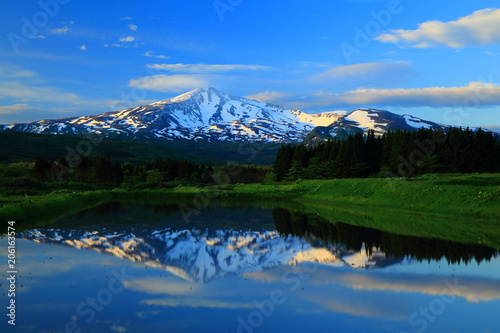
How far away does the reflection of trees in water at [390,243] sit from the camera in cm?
2389

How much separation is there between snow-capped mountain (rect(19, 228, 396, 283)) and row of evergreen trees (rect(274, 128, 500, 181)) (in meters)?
52.4

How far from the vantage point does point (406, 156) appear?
3233 inches

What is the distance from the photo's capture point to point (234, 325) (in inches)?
519

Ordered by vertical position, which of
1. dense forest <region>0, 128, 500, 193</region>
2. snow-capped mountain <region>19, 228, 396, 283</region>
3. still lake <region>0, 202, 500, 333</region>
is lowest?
snow-capped mountain <region>19, 228, 396, 283</region>

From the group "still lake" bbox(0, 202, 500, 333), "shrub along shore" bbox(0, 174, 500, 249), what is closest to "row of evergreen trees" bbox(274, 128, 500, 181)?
"shrub along shore" bbox(0, 174, 500, 249)

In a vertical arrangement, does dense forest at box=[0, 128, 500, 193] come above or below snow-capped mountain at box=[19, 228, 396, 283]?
above

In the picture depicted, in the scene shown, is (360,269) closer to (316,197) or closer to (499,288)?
(499,288)

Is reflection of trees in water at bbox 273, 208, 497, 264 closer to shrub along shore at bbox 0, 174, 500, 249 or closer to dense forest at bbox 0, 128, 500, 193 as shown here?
shrub along shore at bbox 0, 174, 500, 249

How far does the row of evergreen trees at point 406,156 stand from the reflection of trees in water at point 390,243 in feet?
149

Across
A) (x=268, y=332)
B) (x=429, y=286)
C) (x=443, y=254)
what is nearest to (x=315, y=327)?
(x=268, y=332)

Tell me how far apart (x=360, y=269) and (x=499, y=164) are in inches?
2672

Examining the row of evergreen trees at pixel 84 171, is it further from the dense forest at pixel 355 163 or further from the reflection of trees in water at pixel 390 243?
the reflection of trees in water at pixel 390 243

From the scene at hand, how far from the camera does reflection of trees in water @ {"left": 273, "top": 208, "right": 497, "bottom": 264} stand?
78.4ft

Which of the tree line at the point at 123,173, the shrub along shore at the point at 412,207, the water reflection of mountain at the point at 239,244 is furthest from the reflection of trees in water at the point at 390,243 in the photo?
the tree line at the point at 123,173
